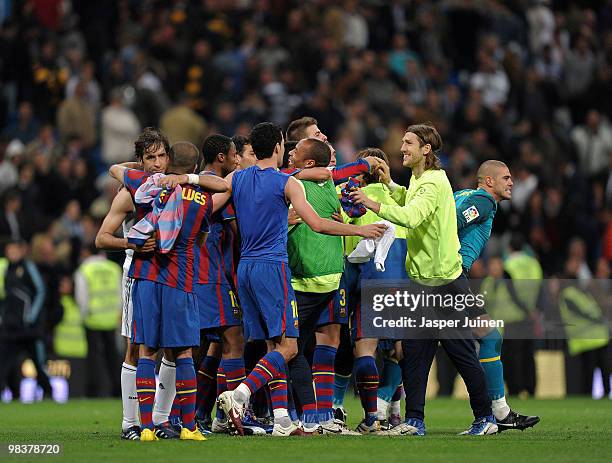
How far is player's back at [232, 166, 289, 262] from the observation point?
1100cm

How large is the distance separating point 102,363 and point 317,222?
990 cm

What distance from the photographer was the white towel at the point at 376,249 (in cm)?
1133

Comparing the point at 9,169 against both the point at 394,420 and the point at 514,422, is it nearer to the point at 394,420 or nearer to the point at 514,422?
the point at 394,420

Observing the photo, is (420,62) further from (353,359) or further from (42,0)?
(353,359)

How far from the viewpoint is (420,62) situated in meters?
25.8

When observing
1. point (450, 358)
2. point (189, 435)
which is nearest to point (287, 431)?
point (189, 435)

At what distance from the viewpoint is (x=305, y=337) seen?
11680 mm

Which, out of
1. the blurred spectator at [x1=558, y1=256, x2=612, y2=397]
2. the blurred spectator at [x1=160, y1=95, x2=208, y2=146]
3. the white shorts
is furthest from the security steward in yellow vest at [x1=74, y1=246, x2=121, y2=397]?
the white shorts

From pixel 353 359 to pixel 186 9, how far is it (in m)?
12.9

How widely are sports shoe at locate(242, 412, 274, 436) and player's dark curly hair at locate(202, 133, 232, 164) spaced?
2.19 m

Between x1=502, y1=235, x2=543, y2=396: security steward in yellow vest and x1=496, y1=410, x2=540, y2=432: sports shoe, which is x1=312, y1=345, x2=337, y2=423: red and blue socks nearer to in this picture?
x1=496, y1=410, x2=540, y2=432: sports shoe

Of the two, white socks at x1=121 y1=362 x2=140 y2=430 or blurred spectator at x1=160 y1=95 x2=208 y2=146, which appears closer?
white socks at x1=121 y1=362 x2=140 y2=430

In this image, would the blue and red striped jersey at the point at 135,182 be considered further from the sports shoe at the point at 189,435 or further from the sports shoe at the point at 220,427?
the sports shoe at the point at 220,427

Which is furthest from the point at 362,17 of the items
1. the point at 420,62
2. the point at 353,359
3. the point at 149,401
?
the point at 149,401
